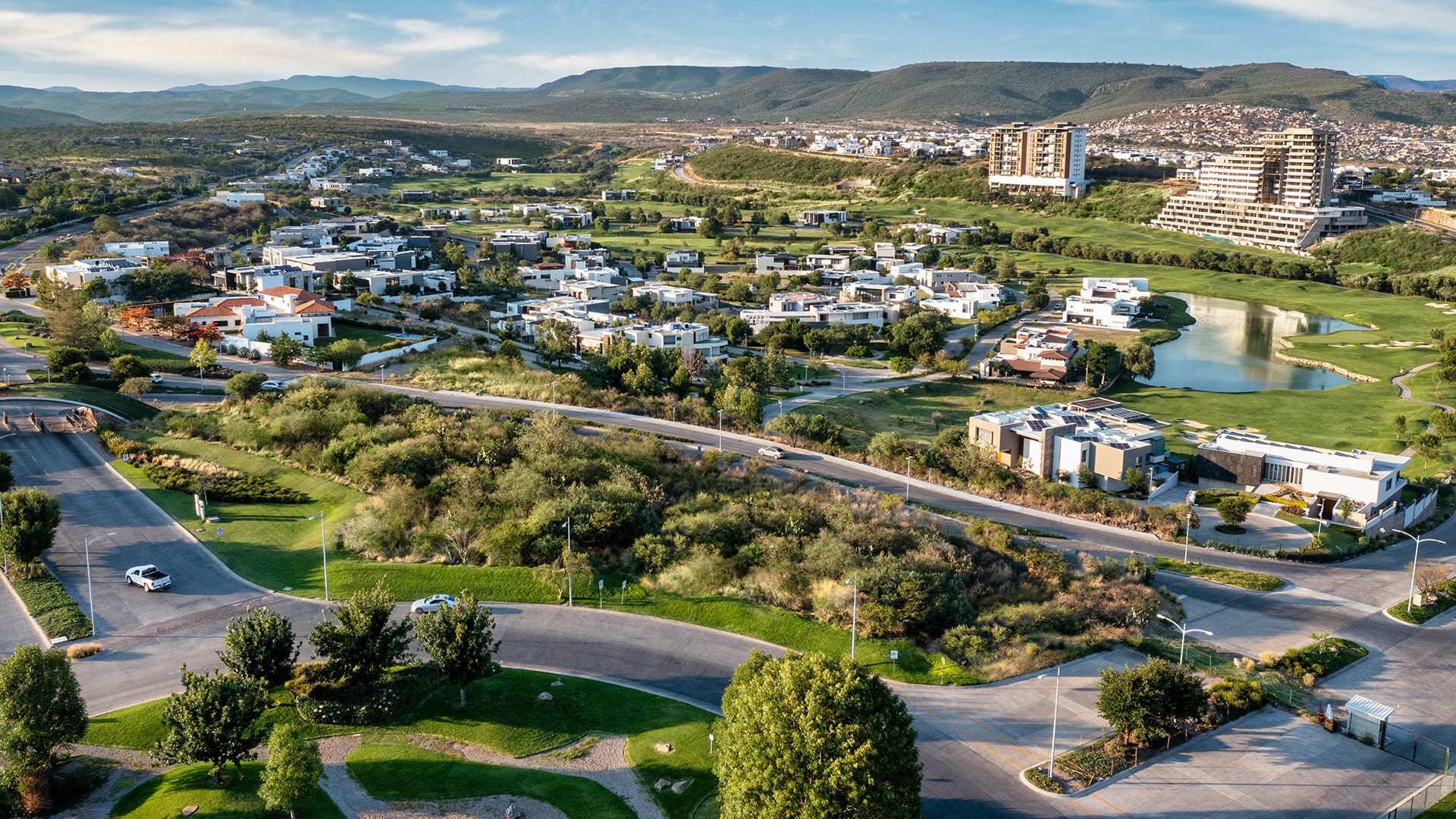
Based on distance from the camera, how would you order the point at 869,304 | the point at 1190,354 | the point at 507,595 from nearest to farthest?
the point at 507,595, the point at 1190,354, the point at 869,304

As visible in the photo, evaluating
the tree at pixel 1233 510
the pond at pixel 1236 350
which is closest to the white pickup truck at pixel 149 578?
the tree at pixel 1233 510

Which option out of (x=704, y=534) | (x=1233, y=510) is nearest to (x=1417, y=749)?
(x=1233, y=510)

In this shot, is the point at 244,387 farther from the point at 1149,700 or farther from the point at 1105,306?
the point at 1105,306

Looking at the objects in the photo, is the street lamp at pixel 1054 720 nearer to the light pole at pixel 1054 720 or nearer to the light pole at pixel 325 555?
the light pole at pixel 1054 720

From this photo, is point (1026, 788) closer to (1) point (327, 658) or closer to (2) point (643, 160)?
(1) point (327, 658)

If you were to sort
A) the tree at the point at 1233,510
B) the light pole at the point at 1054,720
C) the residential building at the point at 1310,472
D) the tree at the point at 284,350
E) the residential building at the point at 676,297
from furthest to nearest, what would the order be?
the residential building at the point at 676,297, the tree at the point at 284,350, the residential building at the point at 1310,472, the tree at the point at 1233,510, the light pole at the point at 1054,720

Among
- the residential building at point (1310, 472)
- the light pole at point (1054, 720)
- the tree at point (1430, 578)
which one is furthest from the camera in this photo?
the residential building at point (1310, 472)

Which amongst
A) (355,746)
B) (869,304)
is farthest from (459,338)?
(355,746)
